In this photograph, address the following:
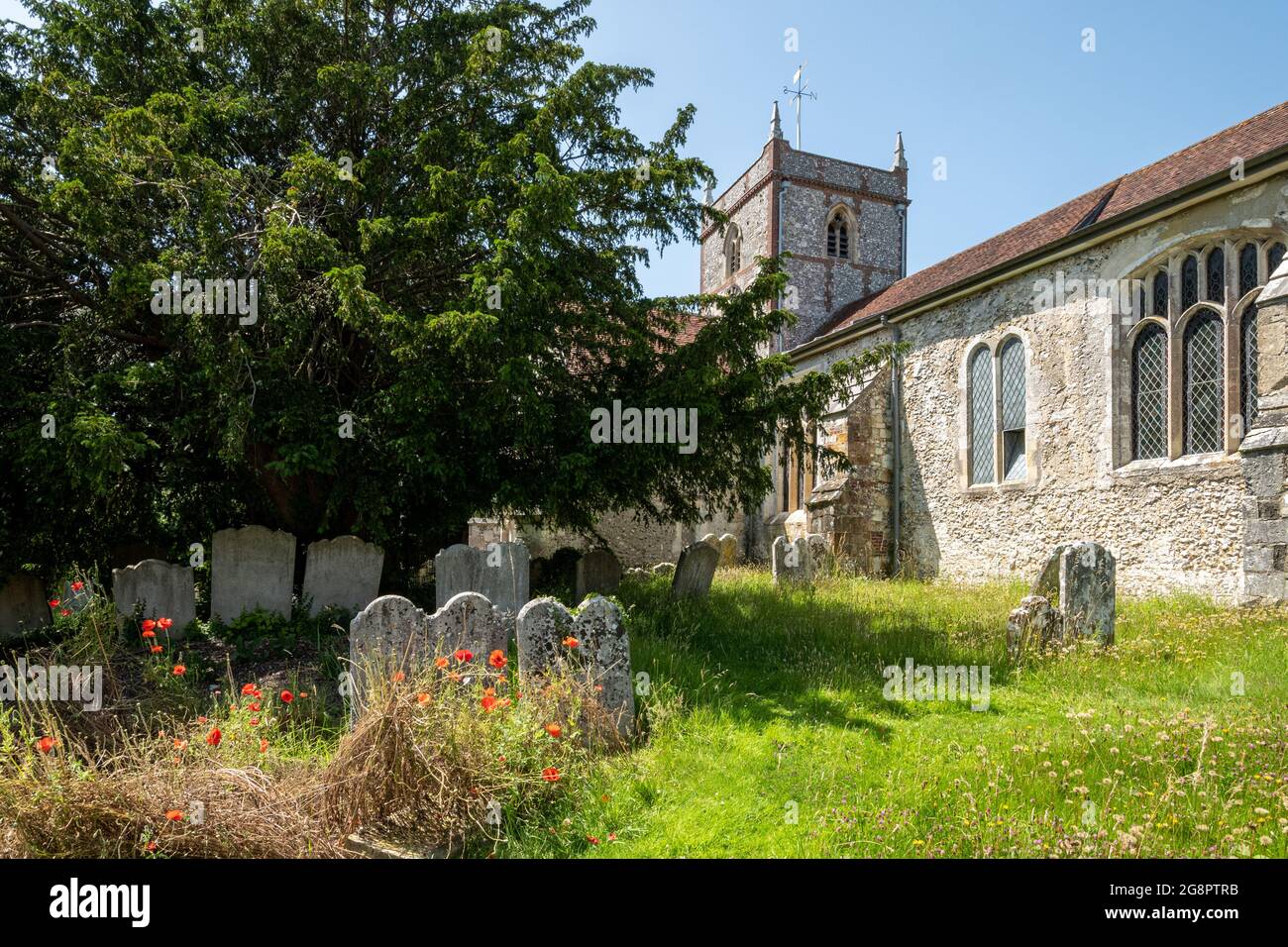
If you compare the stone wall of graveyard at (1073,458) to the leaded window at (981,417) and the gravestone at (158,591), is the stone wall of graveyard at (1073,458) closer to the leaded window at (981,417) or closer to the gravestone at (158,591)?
the leaded window at (981,417)

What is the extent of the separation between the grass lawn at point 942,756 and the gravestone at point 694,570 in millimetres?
1926

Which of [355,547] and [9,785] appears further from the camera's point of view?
[355,547]

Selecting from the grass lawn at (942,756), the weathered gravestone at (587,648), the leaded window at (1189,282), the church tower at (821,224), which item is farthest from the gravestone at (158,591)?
the church tower at (821,224)

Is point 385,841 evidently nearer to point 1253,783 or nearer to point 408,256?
point 1253,783

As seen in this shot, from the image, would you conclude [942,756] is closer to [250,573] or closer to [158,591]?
[250,573]

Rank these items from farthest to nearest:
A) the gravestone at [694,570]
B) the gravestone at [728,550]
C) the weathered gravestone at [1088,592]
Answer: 1. the gravestone at [728,550]
2. the gravestone at [694,570]
3. the weathered gravestone at [1088,592]

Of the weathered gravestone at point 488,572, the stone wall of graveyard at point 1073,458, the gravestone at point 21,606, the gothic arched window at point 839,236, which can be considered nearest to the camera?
the weathered gravestone at point 488,572

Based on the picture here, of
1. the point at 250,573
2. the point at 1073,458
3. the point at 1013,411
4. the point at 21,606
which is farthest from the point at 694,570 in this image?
the point at 21,606

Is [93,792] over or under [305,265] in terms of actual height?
under

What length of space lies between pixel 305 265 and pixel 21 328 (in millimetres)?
2864

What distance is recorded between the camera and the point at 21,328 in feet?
23.0

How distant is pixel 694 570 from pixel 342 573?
161 inches

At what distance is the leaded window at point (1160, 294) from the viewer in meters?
10.2

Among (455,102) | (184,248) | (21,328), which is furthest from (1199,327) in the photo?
(21,328)
